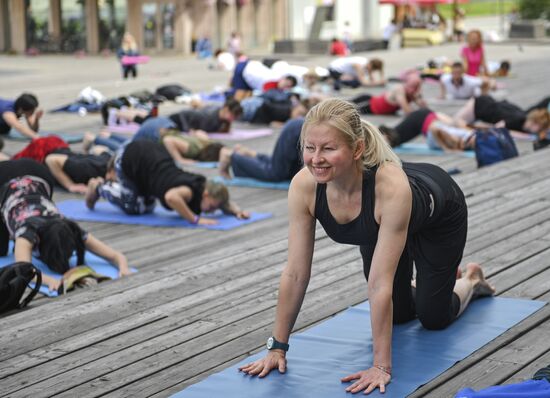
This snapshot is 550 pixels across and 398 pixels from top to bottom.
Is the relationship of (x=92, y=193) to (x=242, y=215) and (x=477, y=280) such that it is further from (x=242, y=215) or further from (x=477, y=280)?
(x=477, y=280)

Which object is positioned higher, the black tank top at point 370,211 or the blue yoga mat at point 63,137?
the black tank top at point 370,211

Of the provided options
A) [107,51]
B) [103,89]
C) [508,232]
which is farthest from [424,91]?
[107,51]

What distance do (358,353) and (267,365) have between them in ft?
1.40

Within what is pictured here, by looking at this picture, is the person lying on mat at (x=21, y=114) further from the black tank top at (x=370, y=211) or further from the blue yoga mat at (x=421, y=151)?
the black tank top at (x=370, y=211)

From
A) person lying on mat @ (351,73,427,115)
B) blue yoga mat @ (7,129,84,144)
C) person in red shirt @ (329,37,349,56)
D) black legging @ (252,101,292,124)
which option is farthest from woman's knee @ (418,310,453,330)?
person in red shirt @ (329,37,349,56)

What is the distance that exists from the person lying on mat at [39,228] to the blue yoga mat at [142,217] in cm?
146

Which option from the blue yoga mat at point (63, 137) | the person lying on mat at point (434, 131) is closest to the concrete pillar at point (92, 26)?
the blue yoga mat at point (63, 137)

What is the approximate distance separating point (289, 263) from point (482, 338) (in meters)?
0.97

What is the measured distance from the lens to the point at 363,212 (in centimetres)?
364

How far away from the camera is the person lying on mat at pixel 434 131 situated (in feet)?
35.3

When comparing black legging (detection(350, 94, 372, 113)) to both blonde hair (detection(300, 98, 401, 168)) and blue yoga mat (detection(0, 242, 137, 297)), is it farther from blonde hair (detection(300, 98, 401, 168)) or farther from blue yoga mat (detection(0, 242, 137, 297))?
blonde hair (detection(300, 98, 401, 168))

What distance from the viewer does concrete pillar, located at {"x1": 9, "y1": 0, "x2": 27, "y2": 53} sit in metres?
35.0

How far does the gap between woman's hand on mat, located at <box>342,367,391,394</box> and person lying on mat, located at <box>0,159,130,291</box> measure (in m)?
2.70

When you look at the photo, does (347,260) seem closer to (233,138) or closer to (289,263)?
(289,263)
